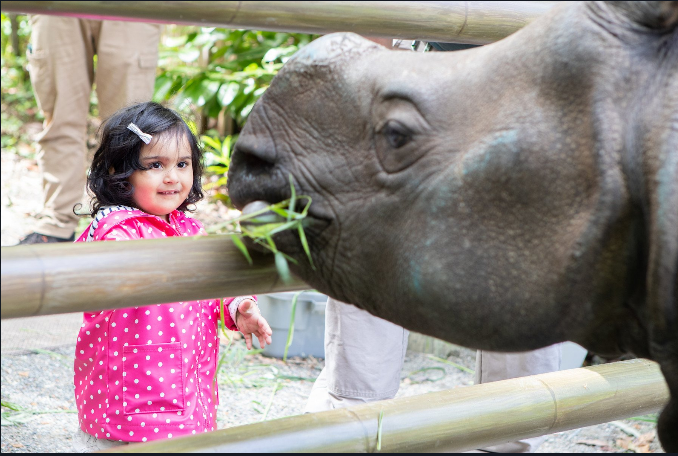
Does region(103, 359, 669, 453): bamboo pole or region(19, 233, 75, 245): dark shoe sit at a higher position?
region(103, 359, 669, 453): bamboo pole

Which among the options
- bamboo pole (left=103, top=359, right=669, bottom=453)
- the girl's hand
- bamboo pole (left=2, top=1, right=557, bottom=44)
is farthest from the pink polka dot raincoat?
bamboo pole (left=2, top=1, right=557, bottom=44)

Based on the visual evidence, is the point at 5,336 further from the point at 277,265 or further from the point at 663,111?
the point at 663,111

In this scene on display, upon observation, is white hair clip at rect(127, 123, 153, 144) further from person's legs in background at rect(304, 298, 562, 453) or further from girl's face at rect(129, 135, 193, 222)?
A: person's legs in background at rect(304, 298, 562, 453)

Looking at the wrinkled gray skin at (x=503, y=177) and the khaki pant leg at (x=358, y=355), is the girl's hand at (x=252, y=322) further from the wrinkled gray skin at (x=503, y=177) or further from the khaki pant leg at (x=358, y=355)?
the wrinkled gray skin at (x=503, y=177)

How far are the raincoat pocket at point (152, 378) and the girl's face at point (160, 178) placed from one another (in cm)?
39

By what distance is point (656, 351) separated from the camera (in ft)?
3.97

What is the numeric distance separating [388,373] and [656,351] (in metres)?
1.57

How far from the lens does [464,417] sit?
178 cm

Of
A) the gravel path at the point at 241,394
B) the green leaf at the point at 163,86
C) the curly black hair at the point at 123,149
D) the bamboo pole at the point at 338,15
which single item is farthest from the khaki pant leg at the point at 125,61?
the bamboo pole at the point at 338,15

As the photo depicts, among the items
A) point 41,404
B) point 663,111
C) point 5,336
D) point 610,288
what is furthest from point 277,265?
point 5,336

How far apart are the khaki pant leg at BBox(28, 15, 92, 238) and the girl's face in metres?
2.87

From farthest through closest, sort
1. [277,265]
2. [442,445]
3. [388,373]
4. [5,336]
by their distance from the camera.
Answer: [5,336], [388,373], [442,445], [277,265]

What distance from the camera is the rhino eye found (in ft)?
4.25

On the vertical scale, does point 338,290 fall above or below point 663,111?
below
